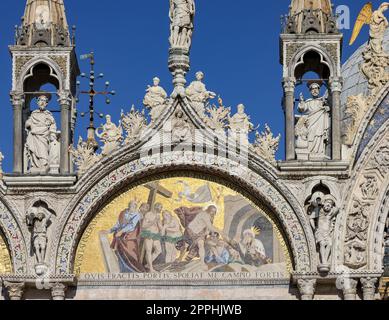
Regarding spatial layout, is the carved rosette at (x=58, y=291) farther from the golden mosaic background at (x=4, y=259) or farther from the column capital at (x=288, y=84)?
the column capital at (x=288, y=84)

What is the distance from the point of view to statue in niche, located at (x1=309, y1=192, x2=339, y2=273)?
27422mm

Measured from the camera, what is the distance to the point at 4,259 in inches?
1110

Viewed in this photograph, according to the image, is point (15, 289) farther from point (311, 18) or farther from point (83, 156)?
point (311, 18)

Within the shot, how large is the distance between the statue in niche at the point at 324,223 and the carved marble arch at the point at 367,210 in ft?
0.59

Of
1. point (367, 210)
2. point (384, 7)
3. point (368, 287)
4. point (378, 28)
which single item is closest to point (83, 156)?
point (367, 210)

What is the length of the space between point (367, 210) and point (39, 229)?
5158mm

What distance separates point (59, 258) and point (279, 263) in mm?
3465

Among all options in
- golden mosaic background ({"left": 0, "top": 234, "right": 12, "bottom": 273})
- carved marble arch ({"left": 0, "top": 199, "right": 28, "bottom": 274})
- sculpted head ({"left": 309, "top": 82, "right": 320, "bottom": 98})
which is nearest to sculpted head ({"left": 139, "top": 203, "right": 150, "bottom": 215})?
carved marble arch ({"left": 0, "top": 199, "right": 28, "bottom": 274})

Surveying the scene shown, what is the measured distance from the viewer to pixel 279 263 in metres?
27.9

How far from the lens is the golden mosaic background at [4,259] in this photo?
28.1 metres

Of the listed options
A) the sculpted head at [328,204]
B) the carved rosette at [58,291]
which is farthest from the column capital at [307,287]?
the carved rosette at [58,291]

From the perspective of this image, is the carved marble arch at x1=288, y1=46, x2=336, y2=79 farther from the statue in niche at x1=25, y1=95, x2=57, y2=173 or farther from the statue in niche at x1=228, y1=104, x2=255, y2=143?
the statue in niche at x1=25, y1=95, x2=57, y2=173

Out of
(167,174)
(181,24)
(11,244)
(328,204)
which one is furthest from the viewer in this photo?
(181,24)
